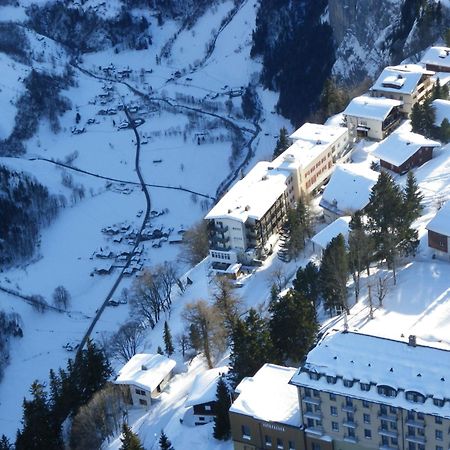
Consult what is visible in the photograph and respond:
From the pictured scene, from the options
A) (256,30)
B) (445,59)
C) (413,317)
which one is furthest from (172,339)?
(256,30)

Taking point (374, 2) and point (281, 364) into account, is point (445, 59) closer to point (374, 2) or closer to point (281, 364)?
point (374, 2)

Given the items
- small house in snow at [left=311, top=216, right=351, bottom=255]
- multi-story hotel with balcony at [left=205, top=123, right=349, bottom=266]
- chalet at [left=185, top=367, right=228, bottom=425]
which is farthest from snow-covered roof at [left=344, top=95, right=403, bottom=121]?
chalet at [left=185, top=367, right=228, bottom=425]

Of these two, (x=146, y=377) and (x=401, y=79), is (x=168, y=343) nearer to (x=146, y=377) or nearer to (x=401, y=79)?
(x=146, y=377)

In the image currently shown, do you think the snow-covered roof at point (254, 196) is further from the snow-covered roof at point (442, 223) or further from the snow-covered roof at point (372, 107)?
the snow-covered roof at point (442, 223)

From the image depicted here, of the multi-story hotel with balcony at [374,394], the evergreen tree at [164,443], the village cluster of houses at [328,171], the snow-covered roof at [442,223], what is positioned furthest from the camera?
the village cluster of houses at [328,171]

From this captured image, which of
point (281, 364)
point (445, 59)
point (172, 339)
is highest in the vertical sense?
point (445, 59)

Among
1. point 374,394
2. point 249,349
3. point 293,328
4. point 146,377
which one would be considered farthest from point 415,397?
point 146,377

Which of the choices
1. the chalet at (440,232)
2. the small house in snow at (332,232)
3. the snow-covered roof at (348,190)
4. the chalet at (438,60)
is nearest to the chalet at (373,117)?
the chalet at (438,60)
